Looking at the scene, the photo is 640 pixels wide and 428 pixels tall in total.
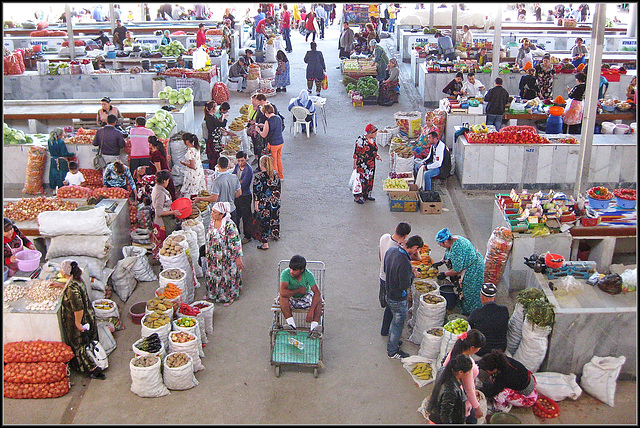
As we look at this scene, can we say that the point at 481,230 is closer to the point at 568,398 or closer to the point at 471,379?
the point at 568,398

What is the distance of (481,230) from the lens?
444 inches

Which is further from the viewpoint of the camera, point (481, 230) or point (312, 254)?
point (481, 230)

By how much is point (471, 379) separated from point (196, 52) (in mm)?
15275

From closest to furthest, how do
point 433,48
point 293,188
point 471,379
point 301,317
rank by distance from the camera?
point 471,379 → point 301,317 → point 293,188 → point 433,48

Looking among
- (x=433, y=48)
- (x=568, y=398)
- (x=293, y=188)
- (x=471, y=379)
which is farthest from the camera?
(x=433, y=48)

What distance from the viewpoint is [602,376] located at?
7.23 m

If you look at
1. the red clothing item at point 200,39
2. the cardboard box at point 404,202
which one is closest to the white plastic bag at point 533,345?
the cardboard box at point 404,202

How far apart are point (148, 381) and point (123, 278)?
7.86 ft

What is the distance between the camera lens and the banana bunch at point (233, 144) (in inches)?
526

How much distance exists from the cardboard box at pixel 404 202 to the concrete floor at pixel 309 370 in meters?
0.19

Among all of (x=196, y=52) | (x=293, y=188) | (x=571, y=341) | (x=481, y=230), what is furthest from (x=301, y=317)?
(x=196, y=52)

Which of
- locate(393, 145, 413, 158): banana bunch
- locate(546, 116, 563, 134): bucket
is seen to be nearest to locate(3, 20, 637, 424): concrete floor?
locate(393, 145, 413, 158): banana bunch

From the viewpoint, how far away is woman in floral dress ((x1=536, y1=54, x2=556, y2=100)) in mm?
17750

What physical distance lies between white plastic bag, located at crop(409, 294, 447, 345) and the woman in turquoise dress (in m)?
0.59
